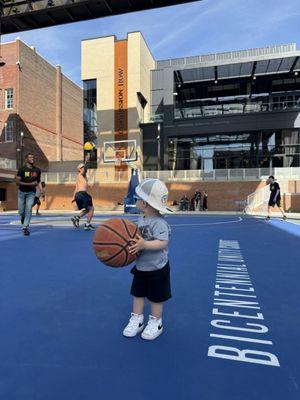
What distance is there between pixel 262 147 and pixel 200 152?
568 cm

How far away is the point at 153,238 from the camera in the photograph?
2629mm

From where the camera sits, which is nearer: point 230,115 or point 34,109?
point 230,115

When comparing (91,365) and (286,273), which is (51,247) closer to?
(286,273)

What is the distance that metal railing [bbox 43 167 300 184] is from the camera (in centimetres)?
2730

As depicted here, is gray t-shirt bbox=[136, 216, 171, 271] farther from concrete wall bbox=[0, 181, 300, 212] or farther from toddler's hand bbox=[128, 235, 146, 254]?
concrete wall bbox=[0, 181, 300, 212]

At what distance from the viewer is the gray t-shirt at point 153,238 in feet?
8.63

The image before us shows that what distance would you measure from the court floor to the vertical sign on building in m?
30.4

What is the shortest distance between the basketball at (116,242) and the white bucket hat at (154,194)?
24 centimetres

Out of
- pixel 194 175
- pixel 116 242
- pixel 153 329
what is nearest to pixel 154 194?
pixel 116 242

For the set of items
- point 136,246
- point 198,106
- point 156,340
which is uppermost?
point 198,106

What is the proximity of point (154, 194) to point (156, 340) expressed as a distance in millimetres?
1097

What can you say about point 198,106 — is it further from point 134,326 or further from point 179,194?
point 134,326

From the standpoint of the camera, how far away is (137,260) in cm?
270

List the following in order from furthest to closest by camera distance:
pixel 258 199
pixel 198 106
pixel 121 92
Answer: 1. pixel 121 92
2. pixel 198 106
3. pixel 258 199
